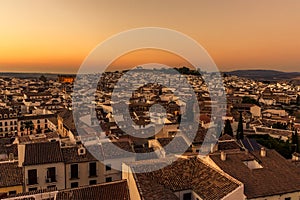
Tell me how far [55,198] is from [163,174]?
5.52m

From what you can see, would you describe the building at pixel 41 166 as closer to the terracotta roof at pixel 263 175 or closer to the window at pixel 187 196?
the window at pixel 187 196

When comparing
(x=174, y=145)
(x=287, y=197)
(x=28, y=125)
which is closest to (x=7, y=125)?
(x=28, y=125)

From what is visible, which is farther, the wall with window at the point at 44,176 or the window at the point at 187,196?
the wall with window at the point at 44,176

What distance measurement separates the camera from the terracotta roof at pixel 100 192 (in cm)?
1467

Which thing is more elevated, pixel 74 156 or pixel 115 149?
pixel 115 149

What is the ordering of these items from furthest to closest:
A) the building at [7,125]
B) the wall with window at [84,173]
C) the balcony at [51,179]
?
1. the building at [7,125]
2. the wall with window at [84,173]
3. the balcony at [51,179]

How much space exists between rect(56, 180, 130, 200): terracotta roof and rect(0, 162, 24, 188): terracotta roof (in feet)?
19.7

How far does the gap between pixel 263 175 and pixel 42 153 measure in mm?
13314

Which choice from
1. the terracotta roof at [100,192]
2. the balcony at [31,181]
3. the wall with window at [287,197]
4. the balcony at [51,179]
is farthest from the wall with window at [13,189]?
the wall with window at [287,197]

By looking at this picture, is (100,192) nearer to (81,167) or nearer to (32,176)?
(81,167)

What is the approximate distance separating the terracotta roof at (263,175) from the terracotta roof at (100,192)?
5921 millimetres

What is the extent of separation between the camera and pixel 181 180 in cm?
1630

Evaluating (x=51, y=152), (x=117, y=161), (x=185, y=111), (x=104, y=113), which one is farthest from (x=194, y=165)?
(x=185, y=111)

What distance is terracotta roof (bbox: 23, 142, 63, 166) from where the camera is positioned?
19375mm
